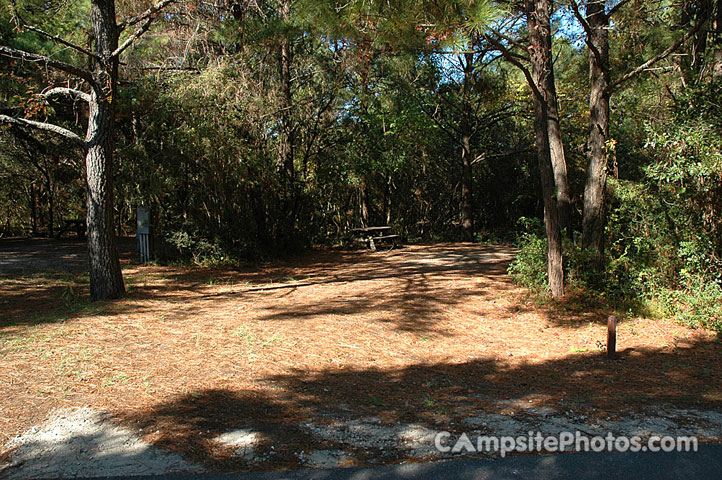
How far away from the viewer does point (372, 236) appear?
1455 centimetres

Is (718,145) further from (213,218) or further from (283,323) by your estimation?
(213,218)

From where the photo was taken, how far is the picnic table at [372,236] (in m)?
14.4

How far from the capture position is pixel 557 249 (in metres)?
7.72

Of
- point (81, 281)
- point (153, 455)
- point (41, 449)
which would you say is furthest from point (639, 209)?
point (81, 281)

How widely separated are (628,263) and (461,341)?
3.13m

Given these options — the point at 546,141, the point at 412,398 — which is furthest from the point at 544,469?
the point at 546,141

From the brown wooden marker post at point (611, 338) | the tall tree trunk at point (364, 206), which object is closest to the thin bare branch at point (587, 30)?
the brown wooden marker post at point (611, 338)

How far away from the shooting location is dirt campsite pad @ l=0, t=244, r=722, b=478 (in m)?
3.32

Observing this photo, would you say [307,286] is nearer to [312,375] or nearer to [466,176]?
[312,375]

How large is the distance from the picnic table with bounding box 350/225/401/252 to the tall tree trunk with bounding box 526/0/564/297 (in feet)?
22.2

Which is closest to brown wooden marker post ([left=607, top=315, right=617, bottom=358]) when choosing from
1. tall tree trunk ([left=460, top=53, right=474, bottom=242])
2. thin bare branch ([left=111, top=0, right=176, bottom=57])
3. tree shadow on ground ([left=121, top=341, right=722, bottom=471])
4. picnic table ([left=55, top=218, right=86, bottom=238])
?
tree shadow on ground ([left=121, top=341, right=722, bottom=471])

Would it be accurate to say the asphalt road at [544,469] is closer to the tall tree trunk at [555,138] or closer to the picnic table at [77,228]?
the tall tree trunk at [555,138]

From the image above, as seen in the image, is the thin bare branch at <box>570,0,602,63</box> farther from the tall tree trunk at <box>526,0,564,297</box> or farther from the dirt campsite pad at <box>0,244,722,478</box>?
the dirt campsite pad at <box>0,244,722,478</box>

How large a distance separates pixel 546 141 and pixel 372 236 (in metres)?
→ 7.33
